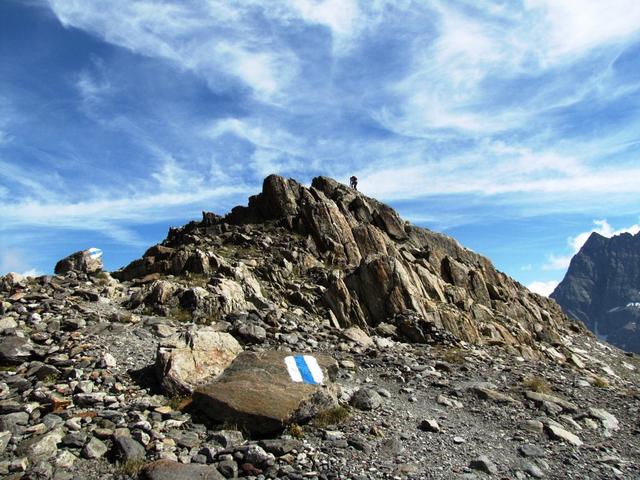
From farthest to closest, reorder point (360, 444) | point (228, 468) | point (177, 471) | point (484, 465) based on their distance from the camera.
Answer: point (360, 444) → point (484, 465) → point (228, 468) → point (177, 471)

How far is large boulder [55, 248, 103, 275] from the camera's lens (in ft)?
97.6

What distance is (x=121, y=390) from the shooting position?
15.0 m

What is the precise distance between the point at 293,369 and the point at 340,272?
19.8 meters

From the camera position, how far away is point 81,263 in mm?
29891

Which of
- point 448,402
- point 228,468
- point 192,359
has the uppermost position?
point 192,359

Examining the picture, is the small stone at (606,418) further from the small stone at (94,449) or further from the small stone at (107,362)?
the small stone at (107,362)

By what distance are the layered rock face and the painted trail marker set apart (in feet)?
28.9

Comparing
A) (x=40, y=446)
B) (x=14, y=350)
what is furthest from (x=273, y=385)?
(x=14, y=350)

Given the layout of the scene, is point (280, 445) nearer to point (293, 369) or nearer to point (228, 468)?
point (228, 468)

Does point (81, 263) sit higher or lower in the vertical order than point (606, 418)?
higher

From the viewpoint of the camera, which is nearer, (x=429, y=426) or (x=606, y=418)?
(x=429, y=426)

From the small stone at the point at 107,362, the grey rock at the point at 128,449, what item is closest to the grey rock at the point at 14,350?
the small stone at the point at 107,362

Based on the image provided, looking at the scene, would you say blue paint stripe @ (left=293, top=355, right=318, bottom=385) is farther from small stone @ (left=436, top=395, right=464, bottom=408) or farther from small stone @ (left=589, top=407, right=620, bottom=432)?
small stone @ (left=589, top=407, right=620, bottom=432)

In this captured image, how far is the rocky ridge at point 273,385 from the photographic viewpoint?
12189 millimetres
